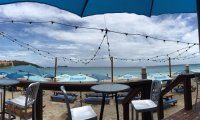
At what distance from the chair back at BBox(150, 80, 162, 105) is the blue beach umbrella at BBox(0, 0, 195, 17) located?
0.94 metres

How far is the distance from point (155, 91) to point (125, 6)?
1.13m

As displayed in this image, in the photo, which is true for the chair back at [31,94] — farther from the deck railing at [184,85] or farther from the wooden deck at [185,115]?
the deck railing at [184,85]

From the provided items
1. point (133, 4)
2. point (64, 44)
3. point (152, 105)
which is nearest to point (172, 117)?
point (152, 105)

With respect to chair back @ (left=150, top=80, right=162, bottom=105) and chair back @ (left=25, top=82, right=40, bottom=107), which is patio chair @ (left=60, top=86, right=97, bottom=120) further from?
chair back @ (left=150, top=80, right=162, bottom=105)

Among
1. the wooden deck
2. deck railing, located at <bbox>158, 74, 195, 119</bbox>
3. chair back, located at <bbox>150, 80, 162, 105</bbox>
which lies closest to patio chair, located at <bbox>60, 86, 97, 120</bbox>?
chair back, located at <bbox>150, 80, 162, 105</bbox>

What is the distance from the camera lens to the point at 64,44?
207ft

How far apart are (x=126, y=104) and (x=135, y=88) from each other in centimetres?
62

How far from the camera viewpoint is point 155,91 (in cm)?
270

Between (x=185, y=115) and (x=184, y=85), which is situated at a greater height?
(x=184, y=85)

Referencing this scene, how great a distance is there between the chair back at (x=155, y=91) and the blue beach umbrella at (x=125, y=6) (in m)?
0.94

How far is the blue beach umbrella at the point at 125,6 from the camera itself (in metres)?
2.45

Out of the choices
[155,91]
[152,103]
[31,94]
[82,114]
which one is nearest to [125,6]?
[155,91]

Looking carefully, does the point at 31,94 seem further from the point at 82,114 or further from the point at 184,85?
Answer: the point at 184,85

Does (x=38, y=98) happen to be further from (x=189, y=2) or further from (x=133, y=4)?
(x=189, y=2)
